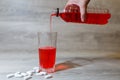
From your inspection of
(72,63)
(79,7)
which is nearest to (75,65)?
(72,63)

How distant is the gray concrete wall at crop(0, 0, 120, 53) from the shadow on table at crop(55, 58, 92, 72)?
0.16 m

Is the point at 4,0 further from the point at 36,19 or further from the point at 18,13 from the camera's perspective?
the point at 36,19

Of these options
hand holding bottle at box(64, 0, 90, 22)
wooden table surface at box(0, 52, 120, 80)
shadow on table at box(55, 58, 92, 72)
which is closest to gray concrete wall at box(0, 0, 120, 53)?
wooden table surface at box(0, 52, 120, 80)

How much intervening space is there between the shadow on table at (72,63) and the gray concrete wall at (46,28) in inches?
6.1

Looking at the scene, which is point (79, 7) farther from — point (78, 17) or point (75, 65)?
point (75, 65)

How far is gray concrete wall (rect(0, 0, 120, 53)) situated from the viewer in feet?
4.81

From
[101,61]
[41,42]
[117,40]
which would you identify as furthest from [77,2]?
[117,40]

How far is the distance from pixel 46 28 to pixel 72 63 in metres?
0.30

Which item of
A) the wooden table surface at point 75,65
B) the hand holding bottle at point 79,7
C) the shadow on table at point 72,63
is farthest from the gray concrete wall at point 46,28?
the hand holding bottle at point 79,7

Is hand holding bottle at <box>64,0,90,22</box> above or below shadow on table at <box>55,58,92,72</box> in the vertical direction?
above

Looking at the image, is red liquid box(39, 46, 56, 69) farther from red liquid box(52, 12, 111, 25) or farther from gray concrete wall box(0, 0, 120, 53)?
gray concrete wall box(0, 0, 120, 53)

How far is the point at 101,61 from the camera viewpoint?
1.37 meters

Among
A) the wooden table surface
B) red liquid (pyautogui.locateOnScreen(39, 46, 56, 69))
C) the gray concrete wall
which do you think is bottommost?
the wooden table surface

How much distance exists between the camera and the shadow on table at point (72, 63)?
1.23 meters
